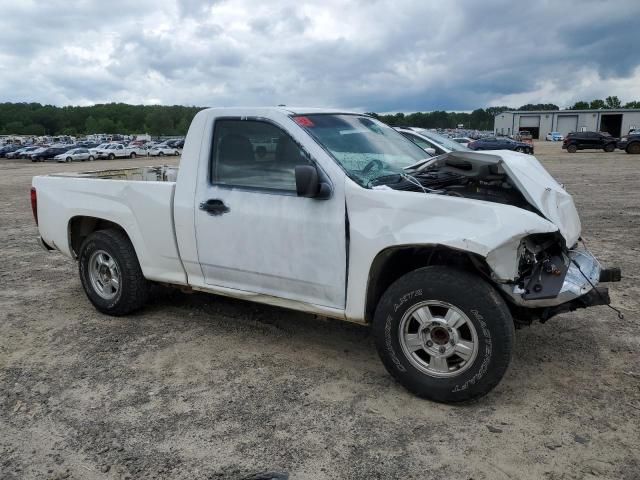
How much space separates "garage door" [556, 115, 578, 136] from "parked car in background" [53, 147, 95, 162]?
75.6 meters

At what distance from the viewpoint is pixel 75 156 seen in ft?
165

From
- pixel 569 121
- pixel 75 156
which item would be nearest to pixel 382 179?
pixel 75 156

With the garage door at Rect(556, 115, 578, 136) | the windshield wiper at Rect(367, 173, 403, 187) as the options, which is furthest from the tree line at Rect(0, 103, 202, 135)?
the windshield wiper at Rect(367, 173, 403, 187)

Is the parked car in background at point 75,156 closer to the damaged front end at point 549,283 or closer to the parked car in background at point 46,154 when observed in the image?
the parked car in background at point 46,154

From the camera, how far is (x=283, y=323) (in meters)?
5.07

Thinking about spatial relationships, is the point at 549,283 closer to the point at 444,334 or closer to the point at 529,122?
the point at 444,334

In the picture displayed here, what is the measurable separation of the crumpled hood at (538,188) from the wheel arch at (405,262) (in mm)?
558

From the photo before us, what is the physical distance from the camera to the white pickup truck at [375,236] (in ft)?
11.1

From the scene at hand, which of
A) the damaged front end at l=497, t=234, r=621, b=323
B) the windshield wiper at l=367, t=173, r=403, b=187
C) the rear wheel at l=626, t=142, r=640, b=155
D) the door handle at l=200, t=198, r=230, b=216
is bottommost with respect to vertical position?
the rear wheel at l=626, t=142, r=640, b=155

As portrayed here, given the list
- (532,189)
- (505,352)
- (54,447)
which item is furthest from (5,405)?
(532,189)

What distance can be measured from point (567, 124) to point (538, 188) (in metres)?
103

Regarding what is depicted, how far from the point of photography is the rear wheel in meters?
34.0

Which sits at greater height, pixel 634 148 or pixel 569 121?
pixel 569 121

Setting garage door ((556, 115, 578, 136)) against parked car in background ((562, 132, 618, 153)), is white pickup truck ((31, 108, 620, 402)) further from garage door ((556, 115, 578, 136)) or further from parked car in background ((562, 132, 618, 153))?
garage door ((556, 115, 578, 136))
